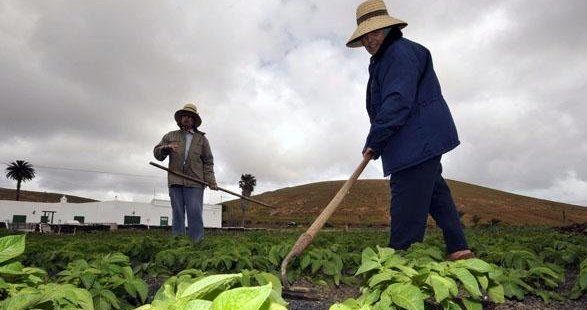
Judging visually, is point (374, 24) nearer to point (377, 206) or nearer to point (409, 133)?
point (409, 133)

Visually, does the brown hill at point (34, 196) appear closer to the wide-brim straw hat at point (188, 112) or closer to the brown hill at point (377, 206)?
the brown hill at point (377, 206)

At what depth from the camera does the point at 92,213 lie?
6488 centimetres

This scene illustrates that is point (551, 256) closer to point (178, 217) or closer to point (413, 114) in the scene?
point (413, 114)

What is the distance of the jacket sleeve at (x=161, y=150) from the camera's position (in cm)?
775

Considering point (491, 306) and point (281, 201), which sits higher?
point (281, 201)

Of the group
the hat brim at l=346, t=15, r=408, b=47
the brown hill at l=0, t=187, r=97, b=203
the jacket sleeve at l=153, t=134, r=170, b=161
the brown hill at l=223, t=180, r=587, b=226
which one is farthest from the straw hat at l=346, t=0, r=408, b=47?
the brown hill at l=0, t=187, r=97, b=203

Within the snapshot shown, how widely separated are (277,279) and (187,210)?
5.49 metres

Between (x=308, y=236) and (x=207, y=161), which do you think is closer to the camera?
(x=308, y=236)

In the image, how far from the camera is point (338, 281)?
3930mm

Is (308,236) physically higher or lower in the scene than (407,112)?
lower

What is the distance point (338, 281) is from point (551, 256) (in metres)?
2.69

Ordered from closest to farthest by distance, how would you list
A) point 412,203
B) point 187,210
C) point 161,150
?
point 412,203, point 187,210, point 161,150

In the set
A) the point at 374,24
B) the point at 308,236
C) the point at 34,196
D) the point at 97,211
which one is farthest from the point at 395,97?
the point at 34,196

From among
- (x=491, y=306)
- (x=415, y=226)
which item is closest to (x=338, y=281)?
(x=415, y=226)
